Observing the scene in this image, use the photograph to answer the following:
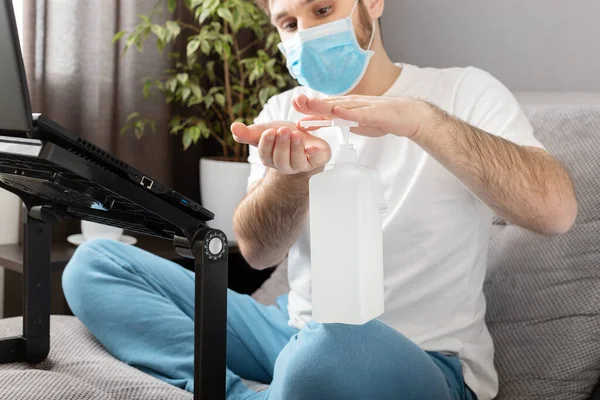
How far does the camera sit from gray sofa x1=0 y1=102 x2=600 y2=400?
1.24 m

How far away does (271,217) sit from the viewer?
129 cm

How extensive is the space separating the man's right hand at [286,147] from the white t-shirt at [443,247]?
0.41m

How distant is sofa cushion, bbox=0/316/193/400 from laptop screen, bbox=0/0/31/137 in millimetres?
357

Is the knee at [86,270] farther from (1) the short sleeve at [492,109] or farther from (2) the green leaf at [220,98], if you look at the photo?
(2) the green leaf at [220,98]

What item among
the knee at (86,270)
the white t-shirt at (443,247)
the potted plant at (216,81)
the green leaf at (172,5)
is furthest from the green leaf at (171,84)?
the white t-shirt at (443,247)

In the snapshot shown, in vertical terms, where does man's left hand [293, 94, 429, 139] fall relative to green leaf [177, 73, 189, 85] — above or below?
above

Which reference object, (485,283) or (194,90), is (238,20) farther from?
(485,283)

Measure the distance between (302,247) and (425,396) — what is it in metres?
0.48

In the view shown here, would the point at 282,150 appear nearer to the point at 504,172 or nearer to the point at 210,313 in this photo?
the point at 210,313

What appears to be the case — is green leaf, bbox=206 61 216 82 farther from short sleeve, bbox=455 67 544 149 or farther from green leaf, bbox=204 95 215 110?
short sleeve, bbox=455 67 544 149

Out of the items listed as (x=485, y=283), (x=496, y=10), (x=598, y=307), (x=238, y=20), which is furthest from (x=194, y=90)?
(x=598, y=307)

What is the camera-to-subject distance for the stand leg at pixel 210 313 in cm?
83

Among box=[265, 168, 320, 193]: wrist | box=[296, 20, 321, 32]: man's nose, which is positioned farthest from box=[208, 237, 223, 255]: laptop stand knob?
box=[296, 20, 321, 32]: man's nose

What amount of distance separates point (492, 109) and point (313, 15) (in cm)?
36
